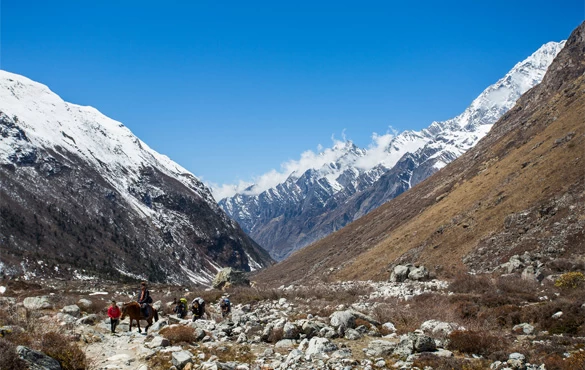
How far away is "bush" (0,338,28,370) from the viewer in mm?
11539

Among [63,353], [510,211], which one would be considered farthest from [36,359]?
[510,211]

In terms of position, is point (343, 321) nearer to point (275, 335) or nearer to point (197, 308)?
point (275, 335)

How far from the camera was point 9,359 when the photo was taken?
38.5ft

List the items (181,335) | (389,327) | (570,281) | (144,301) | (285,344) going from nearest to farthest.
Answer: (285,344) → (181,335) → (389,327) → (144,301) → (570,281)

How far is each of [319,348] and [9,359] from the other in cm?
993

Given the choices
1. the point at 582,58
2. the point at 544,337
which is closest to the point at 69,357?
the point at 544,337

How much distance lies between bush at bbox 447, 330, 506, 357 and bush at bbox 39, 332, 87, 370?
44.2 ft

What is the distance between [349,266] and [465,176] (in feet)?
152

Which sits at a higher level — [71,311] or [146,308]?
[71,311]

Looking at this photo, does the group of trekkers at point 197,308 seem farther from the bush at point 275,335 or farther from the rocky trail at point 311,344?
the bush at point 275,335

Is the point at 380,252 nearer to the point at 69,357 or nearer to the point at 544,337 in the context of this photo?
the point at 544,337

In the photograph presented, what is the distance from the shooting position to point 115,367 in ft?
48.0

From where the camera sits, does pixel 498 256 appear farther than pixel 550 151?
No

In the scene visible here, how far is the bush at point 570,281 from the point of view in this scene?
89.1 feet
